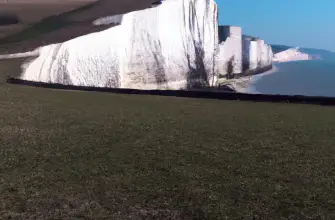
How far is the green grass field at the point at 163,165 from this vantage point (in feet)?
10.5

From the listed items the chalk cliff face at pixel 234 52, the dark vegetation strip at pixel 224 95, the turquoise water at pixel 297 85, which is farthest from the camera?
the chalk cliff face at pixel 234 52

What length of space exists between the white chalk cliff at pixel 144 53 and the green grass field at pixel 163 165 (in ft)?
30.5

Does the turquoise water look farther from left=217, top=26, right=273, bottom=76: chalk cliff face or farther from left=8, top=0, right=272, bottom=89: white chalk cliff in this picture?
left=8, top=0, right=272, bottom=89: white chalk cliff

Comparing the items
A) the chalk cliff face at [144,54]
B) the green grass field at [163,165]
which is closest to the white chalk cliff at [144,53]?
the chalk cliff face at [144,54]

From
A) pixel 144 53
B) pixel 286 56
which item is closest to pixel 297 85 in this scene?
pixel 144 53

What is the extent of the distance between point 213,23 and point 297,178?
85.2 feet

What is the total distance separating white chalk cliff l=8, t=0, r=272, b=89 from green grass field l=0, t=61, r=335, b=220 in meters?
9.29

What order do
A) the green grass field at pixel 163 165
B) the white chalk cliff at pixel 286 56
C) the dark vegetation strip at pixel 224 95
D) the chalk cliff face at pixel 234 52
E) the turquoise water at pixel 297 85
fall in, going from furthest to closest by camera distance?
the white chalk cliff at pixel 286 56
the chalk cliff face at pixel 234 52
the turquoise water at pixel 297 85
the dark vegetation strip at pixel 224 95
the green grass field at pixel 163 165

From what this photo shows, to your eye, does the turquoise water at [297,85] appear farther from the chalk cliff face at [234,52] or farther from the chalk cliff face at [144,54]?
the chalk cliff face at [144,54]

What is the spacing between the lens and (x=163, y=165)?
4.35 m

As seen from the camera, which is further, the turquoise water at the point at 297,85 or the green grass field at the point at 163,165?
the turquoise water at the point at 297,85

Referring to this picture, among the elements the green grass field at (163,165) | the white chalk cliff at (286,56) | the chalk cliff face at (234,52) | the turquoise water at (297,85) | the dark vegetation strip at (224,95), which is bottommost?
the green grass field at (163,165)

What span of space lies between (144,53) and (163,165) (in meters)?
16.5

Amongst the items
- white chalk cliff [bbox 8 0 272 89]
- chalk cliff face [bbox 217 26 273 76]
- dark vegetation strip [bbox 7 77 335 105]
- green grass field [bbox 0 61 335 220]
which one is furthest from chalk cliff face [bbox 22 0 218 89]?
green grass field [bbox 0 61 335 220]
